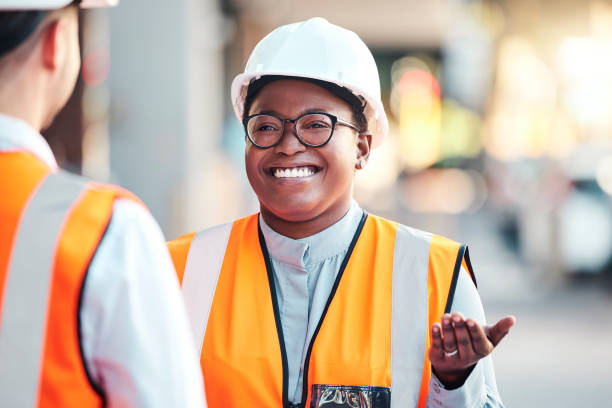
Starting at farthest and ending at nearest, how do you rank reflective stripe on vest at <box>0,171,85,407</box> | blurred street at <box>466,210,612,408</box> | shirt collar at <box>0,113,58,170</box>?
1. blurred street at <box>466,210,612,408</box>
2. shirt collar at <box>0,113,58,170</box>
3. reflective stripe on vest at <box>0,171,85,407</box>

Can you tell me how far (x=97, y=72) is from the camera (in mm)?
10680

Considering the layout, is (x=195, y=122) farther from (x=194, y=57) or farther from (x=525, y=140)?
(x=525, y=140)

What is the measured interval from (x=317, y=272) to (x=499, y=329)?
671 millimetres

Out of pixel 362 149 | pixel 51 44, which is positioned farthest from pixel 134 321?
pixel 362 149

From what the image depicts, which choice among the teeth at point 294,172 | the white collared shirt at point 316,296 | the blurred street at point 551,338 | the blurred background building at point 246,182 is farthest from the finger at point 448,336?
the blurred background building at point 246,182

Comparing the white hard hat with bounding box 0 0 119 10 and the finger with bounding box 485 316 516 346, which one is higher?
the white hard hat with bounding box 0 0 119 10

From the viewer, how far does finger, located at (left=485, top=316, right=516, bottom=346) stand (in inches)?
77.3

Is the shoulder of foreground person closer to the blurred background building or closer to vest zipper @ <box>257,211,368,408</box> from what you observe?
vest zipper @ <box>257,211,368,408</box>

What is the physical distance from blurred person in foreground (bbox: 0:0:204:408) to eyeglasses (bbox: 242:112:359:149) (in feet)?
3.58

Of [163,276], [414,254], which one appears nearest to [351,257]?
[414,254]

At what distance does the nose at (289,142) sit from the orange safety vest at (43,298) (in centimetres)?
116

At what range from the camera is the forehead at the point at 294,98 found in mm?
2439

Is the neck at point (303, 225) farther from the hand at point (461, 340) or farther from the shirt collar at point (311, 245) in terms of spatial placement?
the hand at point (461, 340)

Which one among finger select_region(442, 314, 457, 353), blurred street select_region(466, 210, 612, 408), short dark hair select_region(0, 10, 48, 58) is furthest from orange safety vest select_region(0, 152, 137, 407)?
blurred street select_region(466, 210, 612, 408)
